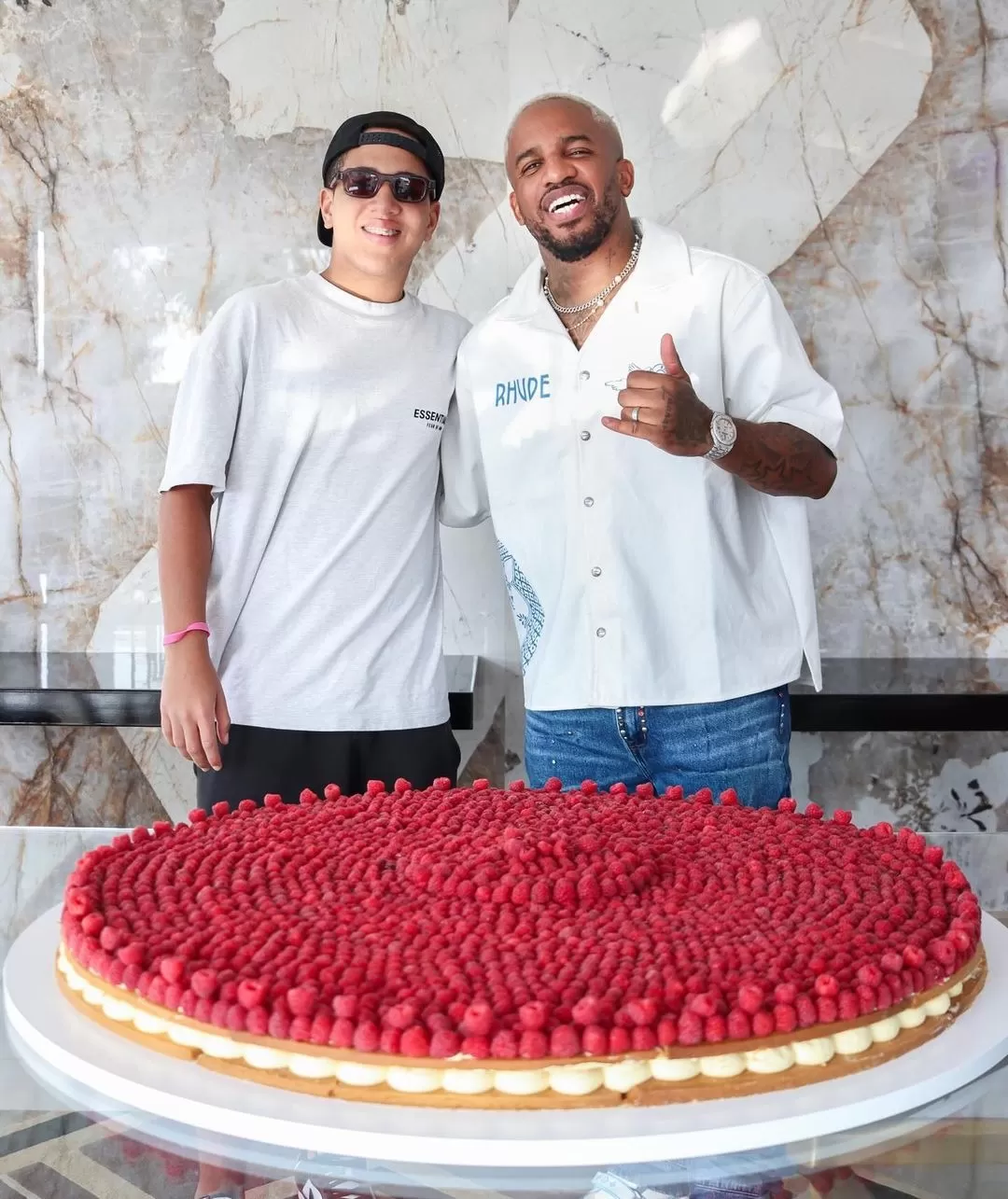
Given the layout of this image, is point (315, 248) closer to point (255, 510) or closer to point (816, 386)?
point (255, 510)

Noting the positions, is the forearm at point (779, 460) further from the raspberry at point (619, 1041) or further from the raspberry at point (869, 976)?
the raspberry at point (619, 1041)

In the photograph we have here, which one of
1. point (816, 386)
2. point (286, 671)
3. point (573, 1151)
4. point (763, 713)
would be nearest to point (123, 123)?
point (286, 671)

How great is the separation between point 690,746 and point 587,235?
2.54 feet

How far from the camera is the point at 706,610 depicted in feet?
5.96

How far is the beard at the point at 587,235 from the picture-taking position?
75.6 inches

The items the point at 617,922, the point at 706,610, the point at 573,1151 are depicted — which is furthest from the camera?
the point at 706,610

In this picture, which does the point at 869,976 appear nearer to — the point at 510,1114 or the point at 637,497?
the point at 510,1114

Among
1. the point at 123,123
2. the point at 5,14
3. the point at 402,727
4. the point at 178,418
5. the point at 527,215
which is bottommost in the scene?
the point at 402,727

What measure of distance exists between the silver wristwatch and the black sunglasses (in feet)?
2.15

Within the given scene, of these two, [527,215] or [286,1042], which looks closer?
[286,1042]

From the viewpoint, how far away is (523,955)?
0.95 meters

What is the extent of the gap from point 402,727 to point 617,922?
0.93 meters

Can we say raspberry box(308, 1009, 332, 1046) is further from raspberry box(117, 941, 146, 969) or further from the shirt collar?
the shirt collar

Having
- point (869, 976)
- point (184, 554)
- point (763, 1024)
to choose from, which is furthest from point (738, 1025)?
point (184, 554)
